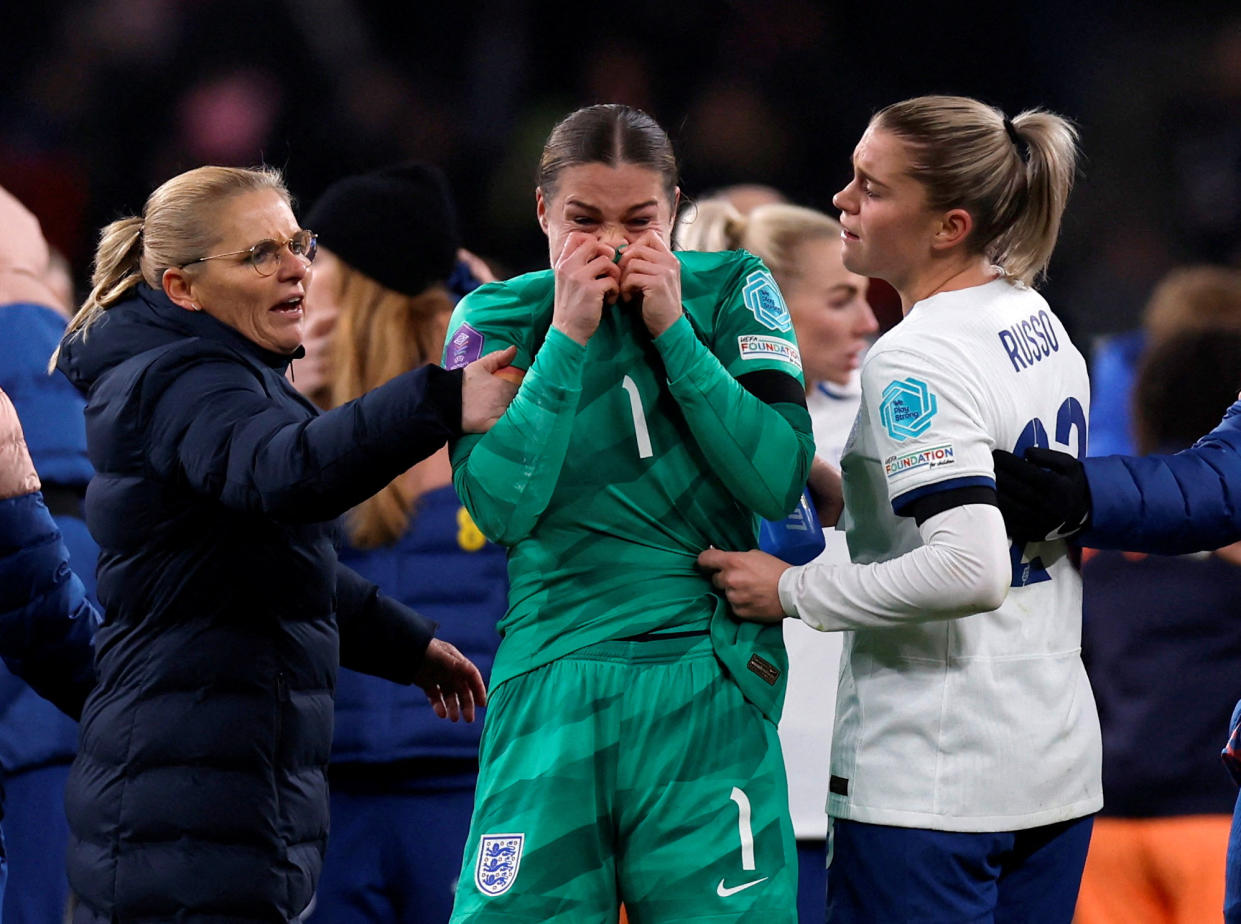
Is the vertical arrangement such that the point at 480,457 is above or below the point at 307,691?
above

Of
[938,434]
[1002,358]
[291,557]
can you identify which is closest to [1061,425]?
[1002,358]

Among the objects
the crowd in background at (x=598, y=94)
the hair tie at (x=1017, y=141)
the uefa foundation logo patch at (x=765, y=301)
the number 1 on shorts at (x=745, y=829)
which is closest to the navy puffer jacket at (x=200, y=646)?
the uefa foundation logo patch at (x=765, y=301)

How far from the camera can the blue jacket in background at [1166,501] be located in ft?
5.91

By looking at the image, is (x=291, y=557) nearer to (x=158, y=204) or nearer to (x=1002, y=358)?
(x=158, y=204)

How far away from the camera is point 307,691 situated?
1.92 m

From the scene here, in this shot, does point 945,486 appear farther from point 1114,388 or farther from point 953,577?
point 1114,388

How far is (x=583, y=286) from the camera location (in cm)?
163

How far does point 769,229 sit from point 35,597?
2.01 m

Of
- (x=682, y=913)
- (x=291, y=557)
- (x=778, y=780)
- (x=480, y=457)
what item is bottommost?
(x=682, y=913)

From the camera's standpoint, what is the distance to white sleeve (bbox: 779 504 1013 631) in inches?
Answer: 62.9

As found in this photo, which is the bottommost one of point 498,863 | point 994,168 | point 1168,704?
point 1168,704

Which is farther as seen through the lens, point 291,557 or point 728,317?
point 291,557

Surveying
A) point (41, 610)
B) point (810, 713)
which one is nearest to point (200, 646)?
point (41, 610)

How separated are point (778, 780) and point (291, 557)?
733 mm
